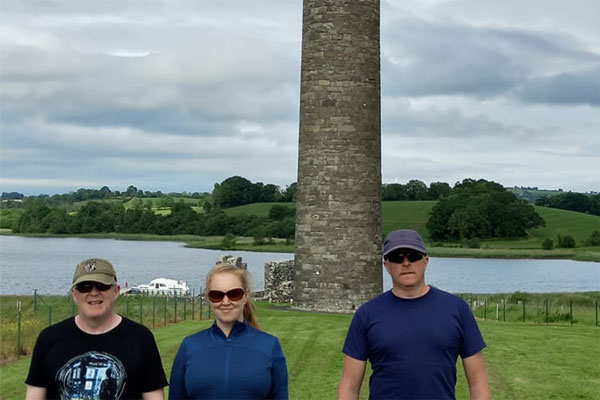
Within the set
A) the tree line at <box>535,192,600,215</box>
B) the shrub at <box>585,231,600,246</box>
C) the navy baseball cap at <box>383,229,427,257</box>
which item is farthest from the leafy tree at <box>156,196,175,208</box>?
the navy baseball cap at <box>383,229,427,257</box>

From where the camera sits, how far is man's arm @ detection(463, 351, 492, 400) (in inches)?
174

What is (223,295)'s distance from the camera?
409 centimetres

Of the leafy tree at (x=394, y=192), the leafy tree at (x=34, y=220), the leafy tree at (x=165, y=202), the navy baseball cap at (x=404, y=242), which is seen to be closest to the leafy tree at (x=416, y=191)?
the leafy tree at (x=394, y=192)

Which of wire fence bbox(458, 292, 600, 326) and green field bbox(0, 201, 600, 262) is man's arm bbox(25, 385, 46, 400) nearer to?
wire fence bbox(458, 292, 600, 326)

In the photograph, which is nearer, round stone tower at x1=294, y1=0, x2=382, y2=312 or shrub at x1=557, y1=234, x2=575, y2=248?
round stone tower at x1=294, y1=0, x2=382, y2=312

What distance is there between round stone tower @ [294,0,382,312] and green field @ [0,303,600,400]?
1.66 meters

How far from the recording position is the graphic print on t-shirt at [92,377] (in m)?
4.01

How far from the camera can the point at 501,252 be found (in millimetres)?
74688

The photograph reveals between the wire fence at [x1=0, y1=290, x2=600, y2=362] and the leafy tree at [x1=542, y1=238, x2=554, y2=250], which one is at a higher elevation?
the leafy tree at [x1=542, y1=238, x2=554, y2=250]

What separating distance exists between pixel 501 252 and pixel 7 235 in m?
62.3

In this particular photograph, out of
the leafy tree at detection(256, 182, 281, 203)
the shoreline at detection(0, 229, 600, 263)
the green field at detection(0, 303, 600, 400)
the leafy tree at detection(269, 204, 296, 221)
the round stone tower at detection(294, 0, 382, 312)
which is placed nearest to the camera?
the green field at detection(0, 303, 600, 400)

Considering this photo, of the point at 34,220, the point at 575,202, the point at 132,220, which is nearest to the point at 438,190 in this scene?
the point at 575,202

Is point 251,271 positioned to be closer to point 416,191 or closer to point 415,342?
point 415,342

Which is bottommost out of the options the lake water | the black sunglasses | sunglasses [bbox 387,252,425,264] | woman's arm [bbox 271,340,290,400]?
the lake water
